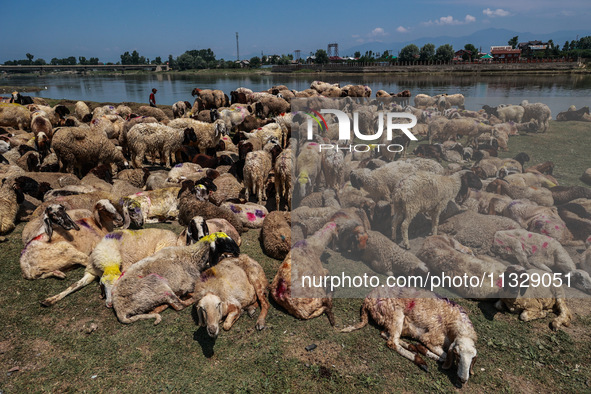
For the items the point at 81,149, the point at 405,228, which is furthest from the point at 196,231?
the point at 81,149

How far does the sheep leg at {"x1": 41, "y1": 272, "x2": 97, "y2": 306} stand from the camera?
558 centimetres

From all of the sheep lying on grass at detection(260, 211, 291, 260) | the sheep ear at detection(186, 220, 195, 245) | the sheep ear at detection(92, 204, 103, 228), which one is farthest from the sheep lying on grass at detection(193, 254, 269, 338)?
the sheep ear at detection(92, 204, 103, 228)

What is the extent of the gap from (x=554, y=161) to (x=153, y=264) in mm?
13086

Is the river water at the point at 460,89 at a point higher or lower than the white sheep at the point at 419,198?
higher

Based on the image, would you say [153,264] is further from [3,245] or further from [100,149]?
[100,149]

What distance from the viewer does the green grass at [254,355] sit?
425cm

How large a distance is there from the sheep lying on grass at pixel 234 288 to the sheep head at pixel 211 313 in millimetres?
15

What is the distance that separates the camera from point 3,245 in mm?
7438

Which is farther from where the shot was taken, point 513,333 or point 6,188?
point 6,188

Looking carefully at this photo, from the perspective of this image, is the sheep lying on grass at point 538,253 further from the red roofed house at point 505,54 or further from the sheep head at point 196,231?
the red roofed house at point 505,54

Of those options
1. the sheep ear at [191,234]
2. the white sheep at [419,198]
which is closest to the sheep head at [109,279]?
the sheep ear at [191,234]

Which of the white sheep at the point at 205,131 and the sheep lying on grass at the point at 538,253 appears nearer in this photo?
the sheep lying on grass at the point at 538,253

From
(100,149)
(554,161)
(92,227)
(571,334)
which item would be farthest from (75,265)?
(554,161)

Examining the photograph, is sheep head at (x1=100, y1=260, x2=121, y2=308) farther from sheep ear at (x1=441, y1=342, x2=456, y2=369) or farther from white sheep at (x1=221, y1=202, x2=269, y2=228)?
sheep ear at (x1=441, y1=342, x2=456, y2=369)
